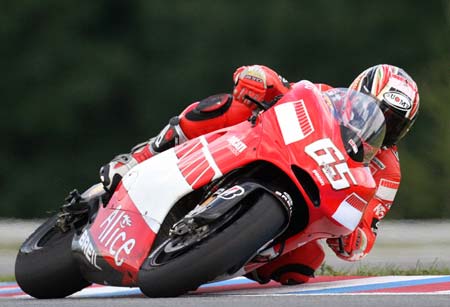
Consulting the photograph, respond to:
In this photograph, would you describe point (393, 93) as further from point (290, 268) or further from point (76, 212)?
point (76, 212)

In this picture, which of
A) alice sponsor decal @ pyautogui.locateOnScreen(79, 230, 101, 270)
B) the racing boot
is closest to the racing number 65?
the racing boot

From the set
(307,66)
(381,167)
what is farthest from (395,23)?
(381,167)

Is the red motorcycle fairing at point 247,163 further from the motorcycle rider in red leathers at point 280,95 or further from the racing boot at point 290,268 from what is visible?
the racing boot at point 290,268

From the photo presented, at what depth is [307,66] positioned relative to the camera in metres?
18.0

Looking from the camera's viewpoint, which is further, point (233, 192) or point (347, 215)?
point (347, 215)

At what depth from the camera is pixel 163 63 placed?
1791 centimetres

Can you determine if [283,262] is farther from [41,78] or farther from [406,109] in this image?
[41,78]

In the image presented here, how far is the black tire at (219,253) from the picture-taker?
491 cm

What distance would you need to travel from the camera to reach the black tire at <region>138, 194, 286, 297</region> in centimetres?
491

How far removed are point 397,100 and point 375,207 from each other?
1.85ft

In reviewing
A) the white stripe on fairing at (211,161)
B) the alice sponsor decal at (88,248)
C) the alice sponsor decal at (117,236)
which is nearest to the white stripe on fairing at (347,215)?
the white stripe on fairing at (211,161)

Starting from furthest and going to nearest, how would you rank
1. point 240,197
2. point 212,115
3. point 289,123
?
point 212,115, point 289,123, point 240,197

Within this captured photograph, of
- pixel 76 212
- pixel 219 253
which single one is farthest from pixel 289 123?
pixel 76 212

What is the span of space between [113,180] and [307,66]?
12.4 m
